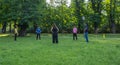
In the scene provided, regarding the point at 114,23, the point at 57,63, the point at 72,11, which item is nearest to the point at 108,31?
the point at 114,23

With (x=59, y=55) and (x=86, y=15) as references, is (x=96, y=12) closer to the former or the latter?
(x=86, y=15)

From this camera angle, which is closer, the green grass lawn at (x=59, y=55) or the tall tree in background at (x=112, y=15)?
the green grass lawn at (x=59, y=55)

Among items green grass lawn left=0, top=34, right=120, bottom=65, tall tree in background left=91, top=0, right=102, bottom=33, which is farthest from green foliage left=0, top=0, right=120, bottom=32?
green grass lawn left=0, top=34, right=120, bottom=65

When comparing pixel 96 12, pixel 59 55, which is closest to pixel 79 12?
pixel 96 12

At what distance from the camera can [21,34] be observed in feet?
155

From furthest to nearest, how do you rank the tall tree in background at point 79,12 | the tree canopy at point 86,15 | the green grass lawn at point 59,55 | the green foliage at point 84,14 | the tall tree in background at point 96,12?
the tall tree in background at point 79,12, the green foliage at point 84,14, the tree canopy at point 86,15, the tall tree in background at point 96,12, the green grass lawn at point 59,55

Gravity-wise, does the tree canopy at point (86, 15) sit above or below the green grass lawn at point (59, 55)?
above

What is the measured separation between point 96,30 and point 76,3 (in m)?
9.02

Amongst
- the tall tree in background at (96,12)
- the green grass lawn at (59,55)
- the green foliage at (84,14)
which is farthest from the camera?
the green foliage at (84,14)

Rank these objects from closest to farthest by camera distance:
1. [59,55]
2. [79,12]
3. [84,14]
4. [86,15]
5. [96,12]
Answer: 1. [59,55]
2. [96,12]
3. [86,15]
4. [84,14]
5. [79,12]

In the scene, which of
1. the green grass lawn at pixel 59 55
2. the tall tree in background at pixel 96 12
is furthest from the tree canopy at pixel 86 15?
the green grass lawn at pixel 59 55

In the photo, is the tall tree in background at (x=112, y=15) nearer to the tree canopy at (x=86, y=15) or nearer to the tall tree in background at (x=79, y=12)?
the tree canopy at (x=86, y=15)

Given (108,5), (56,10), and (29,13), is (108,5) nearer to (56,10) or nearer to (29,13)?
(56,10)

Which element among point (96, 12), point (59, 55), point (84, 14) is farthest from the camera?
point (84, 14)
